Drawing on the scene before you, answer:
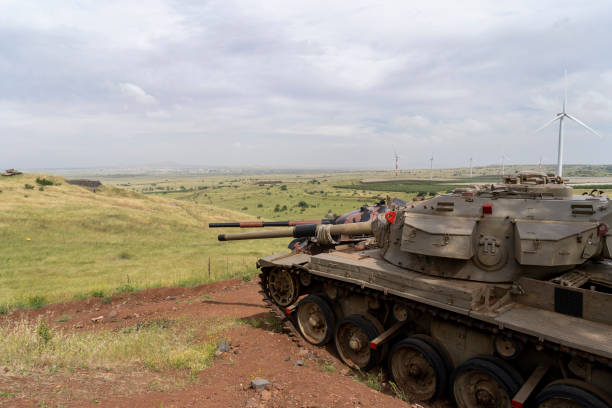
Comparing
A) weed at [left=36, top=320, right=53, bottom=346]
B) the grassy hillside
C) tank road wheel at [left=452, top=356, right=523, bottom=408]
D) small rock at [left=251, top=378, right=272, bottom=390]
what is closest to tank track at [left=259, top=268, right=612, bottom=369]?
tank road wheel at [left=452, top=356, right=523, bottom=408]

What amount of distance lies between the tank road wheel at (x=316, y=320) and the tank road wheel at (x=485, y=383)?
11.2ft

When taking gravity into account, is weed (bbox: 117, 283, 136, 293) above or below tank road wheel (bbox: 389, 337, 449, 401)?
below

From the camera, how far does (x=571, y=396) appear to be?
18.1ft

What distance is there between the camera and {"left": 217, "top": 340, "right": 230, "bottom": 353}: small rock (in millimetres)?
9539

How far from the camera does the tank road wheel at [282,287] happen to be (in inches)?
427

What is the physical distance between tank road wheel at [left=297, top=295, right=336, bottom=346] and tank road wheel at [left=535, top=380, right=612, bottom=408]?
4919mm

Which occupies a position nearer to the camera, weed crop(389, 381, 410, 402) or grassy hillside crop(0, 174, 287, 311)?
weed crop(389, 381, 410, 402)

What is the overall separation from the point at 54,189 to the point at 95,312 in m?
39.4

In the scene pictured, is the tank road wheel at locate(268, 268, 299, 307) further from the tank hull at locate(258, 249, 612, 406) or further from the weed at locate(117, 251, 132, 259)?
the weed at locate(117, 251, 132, 259)

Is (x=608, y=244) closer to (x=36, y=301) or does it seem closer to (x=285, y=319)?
(x=285, y=319)

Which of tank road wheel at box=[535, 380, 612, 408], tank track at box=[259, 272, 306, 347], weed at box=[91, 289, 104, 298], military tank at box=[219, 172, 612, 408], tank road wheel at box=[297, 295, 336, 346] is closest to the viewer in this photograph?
tank road wheel at box=[535, 380, 612, 408]

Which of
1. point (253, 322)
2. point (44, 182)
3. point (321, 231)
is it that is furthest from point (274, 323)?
point (44, 182)

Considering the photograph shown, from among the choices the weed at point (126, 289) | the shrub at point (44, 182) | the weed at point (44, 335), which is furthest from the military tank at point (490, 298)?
the shrub at point (44, 182)

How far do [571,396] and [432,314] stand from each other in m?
2.52
